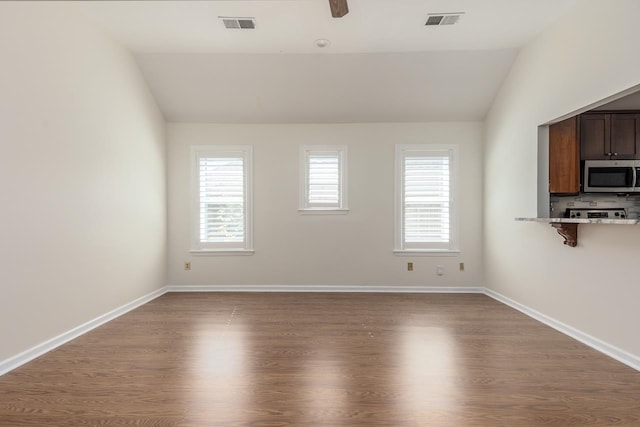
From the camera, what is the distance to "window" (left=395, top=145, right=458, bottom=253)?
4562mm

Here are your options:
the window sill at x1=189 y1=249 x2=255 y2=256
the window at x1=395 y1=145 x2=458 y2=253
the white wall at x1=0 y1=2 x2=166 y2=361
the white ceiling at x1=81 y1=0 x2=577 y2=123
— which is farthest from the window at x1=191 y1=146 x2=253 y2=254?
the window at x1=395 y1=145 x2=458 y2=253

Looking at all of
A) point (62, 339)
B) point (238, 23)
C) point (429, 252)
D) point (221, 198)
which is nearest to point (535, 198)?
point (429, 252)

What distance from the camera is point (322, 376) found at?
216cm

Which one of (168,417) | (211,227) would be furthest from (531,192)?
(211,227)

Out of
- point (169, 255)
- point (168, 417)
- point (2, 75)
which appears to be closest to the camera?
point (168, 417)

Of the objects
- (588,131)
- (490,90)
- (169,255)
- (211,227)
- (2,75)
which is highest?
(490,90)

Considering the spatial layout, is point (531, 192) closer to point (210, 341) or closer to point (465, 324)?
point (465, 324)

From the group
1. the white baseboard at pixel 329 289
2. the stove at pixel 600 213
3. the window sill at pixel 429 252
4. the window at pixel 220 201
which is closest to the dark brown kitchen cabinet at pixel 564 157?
the stove at pixel 600 213

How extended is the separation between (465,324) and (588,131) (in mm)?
2141

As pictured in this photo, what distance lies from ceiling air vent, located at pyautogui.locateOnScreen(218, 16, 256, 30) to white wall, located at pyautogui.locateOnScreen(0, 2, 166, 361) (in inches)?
49.8

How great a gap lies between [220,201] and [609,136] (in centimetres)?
446

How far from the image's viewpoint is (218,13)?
9.91ft

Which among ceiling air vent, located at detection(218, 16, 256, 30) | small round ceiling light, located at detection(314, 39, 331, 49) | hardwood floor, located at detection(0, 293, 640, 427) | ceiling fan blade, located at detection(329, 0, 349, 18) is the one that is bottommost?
hardwood floor, located at detection(0, 293, 640, 427)

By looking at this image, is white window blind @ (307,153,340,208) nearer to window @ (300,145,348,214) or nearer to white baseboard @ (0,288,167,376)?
window @ (300,145,348,214)
